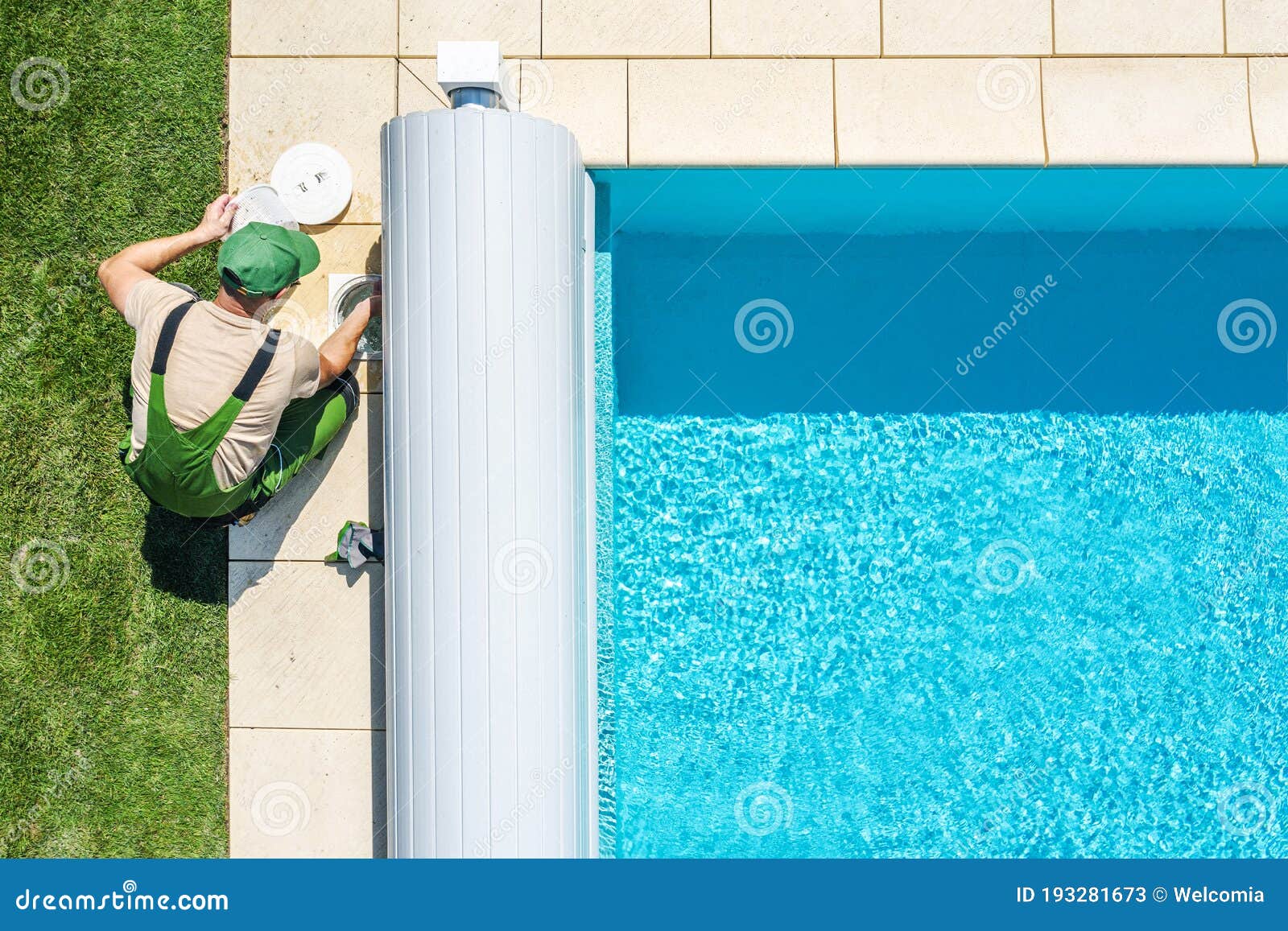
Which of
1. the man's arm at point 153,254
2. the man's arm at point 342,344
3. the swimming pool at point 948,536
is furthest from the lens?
the swimming pool at point 948,536

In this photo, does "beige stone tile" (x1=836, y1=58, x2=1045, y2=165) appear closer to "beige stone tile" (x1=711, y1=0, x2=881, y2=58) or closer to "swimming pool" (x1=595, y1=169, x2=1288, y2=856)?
"beige stone tile" (x1=711, y1=0, x2=881, y2=58)

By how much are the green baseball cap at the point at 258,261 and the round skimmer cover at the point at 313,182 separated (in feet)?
2.25

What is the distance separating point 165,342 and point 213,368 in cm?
19

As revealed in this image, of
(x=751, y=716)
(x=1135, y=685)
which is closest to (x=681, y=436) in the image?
(x=751, y=716)

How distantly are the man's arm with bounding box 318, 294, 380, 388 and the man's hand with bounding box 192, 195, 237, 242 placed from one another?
0.59 metres

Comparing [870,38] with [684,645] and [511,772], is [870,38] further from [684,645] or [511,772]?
[511,772]

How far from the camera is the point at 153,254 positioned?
3.58 m

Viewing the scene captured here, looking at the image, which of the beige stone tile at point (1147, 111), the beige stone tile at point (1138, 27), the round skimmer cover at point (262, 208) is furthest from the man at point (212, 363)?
the beige stone tile at point (1138, 27)

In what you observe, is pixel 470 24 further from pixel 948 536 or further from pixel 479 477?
pixel 948 536

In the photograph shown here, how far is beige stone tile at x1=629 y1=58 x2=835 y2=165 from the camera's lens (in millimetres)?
3959

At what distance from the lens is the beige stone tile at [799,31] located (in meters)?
4.01

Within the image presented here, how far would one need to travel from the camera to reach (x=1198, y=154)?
3926 millimetres

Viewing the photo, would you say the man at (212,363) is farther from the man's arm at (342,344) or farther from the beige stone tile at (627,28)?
the beige stone tile at (627,28)

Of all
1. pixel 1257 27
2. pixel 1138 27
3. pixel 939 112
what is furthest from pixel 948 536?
pixel 1257 27
